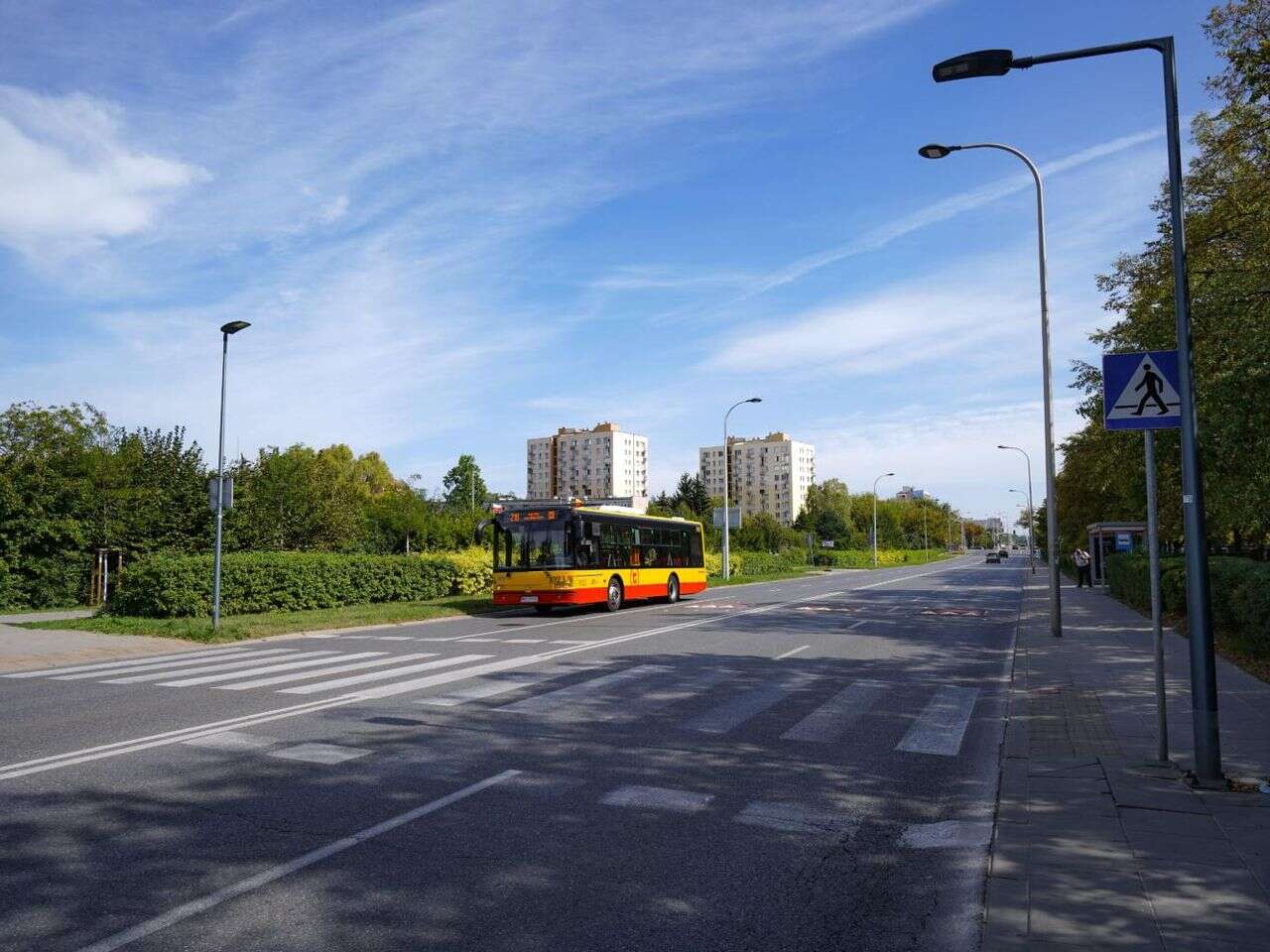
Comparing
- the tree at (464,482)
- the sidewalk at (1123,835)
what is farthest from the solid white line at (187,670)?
the tree at (464,482)

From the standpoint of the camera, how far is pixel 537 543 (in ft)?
73.4

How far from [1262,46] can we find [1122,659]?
8073 millimetres

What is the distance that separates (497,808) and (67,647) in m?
13.0

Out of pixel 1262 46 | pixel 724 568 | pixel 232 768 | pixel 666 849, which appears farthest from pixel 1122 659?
pixel 724 568

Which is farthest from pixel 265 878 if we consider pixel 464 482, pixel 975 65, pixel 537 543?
pixel 464 482

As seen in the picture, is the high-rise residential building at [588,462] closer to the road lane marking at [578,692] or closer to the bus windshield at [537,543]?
the bus windshield at [537,543]

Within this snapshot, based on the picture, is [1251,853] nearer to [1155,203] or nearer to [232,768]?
[232,768]

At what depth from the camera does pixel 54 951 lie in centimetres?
369

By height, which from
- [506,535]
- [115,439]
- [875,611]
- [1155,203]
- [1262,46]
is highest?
[1155,203]

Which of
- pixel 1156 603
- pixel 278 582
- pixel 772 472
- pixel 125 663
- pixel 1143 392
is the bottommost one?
pixel 125 663

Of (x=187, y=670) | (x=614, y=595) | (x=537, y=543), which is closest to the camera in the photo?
(x=187, y=670)

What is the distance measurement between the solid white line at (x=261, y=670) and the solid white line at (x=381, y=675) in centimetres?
137

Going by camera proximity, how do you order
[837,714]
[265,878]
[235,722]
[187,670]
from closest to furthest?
1. [265,878]
2. [235,722]
3. [837,714]
4. [187,670]

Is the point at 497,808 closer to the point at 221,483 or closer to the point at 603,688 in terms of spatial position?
the point at 603,688
